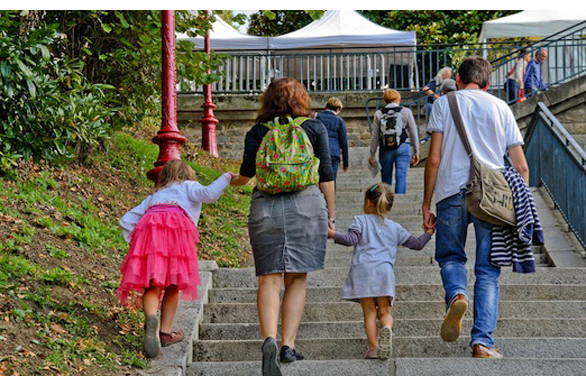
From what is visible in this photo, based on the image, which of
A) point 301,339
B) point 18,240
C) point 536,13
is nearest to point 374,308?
point 301,339

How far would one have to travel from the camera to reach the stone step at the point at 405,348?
6176 millimetres

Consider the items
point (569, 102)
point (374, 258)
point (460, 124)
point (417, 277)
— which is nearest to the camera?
point (460, 124)

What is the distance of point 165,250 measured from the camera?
623cm

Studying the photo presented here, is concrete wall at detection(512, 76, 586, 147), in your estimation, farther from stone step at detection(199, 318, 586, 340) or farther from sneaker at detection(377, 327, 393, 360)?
sneaker at detection(377, 327, 393, 360)

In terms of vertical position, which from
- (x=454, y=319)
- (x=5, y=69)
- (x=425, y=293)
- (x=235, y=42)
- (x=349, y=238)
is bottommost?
(x=425, y=293)

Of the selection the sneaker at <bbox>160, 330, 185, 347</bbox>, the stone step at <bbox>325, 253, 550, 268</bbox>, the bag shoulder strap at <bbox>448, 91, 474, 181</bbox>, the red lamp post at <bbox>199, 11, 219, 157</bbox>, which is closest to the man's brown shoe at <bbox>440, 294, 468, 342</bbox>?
the bag shoulder strap at <bbox>448, 91, 474, 181</bbox>

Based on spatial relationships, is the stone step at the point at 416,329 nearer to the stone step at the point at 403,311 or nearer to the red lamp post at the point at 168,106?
the stone step at the point at 403,311

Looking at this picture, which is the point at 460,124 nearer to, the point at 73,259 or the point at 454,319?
the point at 454,319

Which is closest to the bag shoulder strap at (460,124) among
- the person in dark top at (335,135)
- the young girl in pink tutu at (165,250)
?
the young girl in pink tutu at (165,250)

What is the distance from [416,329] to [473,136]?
1531 millimetres

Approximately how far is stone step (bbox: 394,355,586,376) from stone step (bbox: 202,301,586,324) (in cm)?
143

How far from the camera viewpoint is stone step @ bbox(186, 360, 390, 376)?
5.67 meters

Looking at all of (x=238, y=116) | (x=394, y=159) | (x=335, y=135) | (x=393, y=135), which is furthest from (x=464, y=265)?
(x=238, y=116)

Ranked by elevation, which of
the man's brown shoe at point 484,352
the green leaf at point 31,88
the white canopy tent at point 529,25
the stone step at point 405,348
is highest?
the white canopy tent at point 529,25
